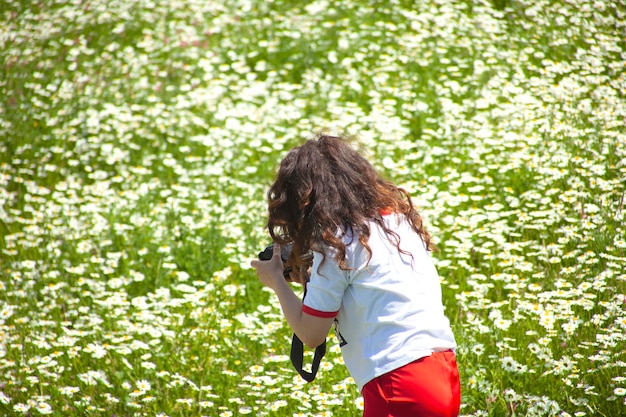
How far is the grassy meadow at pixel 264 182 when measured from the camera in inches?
136

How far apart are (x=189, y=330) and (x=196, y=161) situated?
2.28m

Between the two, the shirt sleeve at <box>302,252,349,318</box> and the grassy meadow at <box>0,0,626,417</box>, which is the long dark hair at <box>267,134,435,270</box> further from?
the grassy meadow at <box>0,0,626,417</box>

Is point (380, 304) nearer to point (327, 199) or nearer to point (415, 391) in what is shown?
point (415, 391)

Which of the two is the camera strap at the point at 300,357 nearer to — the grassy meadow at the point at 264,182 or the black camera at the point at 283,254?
the black camera at the point at 283,254

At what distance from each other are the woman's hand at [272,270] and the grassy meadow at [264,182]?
1.12m

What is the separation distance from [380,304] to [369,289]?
60 mm

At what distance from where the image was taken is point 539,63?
624cm

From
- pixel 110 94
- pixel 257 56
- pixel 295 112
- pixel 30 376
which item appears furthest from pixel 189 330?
pixel 257 56

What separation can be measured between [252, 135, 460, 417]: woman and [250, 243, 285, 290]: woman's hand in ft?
0.04

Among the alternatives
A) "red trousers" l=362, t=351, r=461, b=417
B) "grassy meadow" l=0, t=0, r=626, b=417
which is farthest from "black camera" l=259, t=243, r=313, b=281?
"grassy meadow" l=0, t=0, r=626, b=417

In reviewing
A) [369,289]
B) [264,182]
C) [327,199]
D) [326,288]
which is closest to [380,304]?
[369,289]

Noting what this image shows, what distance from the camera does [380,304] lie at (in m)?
2.13

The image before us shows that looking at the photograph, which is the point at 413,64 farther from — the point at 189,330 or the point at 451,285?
the point at 189,330

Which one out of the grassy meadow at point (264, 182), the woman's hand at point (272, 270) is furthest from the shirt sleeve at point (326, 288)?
the grassy meadow at point (264, 182)
